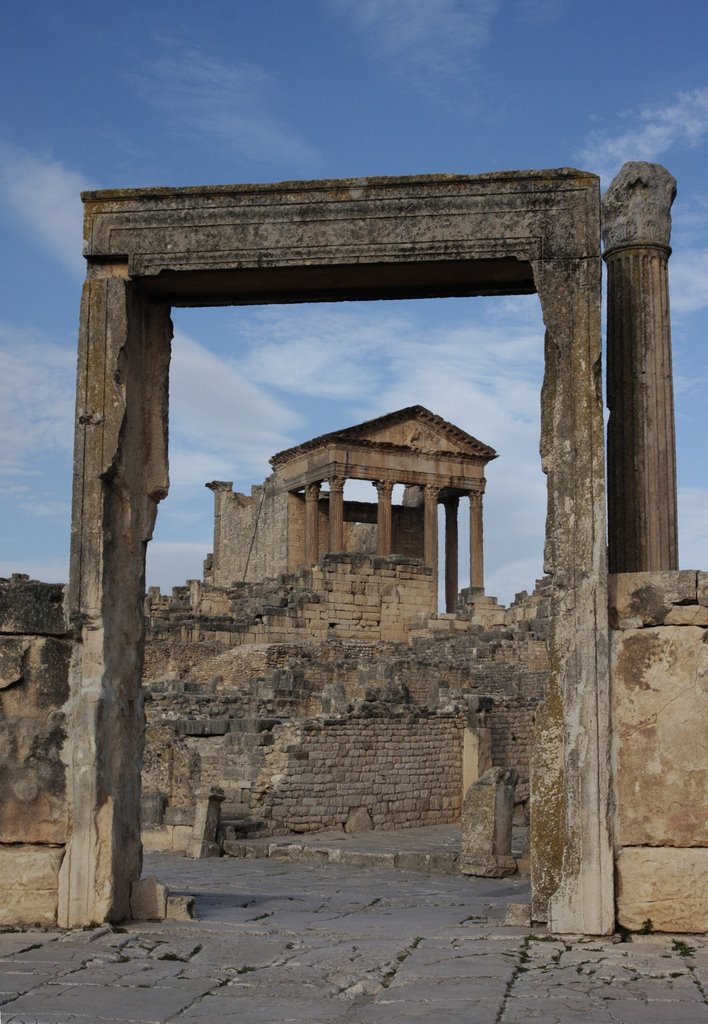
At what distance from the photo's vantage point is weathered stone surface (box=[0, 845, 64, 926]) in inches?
268

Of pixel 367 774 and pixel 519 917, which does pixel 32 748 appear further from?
pixel 367 774

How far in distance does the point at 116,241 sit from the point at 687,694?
3.99 meters

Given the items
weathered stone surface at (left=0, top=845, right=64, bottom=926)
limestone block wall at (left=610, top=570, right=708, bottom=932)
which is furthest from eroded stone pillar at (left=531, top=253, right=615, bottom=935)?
weathered stone surface at (left=0, top=845, right=64, bottom=926)

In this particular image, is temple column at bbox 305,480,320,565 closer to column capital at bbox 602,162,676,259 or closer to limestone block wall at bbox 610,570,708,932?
column capital at bbox 602,162,676,259

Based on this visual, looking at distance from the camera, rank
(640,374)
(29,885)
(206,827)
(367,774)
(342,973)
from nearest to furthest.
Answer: (342,973) < (29,885) < (640,374) < (206,827) < (367,774)

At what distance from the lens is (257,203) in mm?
7242

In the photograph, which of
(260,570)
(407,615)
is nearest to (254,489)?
(260,570)

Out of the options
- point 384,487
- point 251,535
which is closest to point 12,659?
point 384,487

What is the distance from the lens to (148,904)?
711 cm

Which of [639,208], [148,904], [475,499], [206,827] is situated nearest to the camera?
[148,904]

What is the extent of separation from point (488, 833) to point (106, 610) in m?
6.31

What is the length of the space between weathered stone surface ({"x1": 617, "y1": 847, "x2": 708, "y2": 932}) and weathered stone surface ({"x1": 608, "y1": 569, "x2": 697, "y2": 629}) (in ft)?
3.80

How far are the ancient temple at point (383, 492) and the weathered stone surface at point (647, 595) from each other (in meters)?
35.4

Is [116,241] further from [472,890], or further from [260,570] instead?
[260,570]
